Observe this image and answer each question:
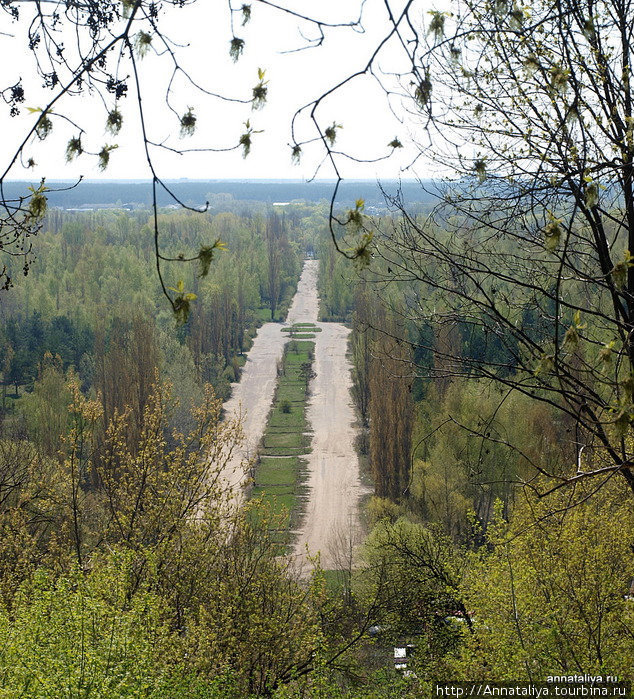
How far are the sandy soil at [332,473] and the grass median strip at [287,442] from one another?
0.40 metres

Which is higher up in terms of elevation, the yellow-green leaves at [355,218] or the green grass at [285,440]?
the yellow-green leaves at [355,218]

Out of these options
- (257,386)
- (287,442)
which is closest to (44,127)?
(287,442)

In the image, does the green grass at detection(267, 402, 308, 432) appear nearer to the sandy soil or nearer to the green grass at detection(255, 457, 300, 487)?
the sandy soil

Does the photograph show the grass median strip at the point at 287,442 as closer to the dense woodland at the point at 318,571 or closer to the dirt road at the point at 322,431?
the dirt road at the point at 322,431

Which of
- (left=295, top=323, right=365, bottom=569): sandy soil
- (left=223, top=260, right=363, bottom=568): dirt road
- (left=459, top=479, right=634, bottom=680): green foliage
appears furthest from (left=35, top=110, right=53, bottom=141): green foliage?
(left=295, top=323, right=365, bottom=569): sandy soil

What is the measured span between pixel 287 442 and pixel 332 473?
3830 mm

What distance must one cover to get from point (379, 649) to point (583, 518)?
6838mm

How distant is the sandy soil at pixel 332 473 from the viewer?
19312mm

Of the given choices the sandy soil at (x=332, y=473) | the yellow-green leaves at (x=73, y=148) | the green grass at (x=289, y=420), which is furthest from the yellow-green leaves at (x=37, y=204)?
the green grass at (x=289, y=420)

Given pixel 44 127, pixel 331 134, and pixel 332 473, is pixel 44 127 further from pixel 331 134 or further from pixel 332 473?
pixel 332 473

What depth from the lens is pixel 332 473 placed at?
24953mm

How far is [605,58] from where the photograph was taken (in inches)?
155

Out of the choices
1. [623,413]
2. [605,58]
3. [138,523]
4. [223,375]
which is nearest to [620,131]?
[605,58]

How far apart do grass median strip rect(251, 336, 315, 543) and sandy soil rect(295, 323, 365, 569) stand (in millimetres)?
398
